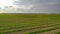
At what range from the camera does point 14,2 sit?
1260 centimetres

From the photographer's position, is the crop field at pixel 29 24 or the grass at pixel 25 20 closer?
the crop field at pixel 29 24

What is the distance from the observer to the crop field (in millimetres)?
9391

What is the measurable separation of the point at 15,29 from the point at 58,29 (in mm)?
2134

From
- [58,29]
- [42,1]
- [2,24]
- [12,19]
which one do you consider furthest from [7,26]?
[42,1]

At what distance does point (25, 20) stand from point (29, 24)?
3.07ft

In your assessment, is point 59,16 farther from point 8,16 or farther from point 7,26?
point 7,26

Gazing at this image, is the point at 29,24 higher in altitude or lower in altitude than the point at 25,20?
lower

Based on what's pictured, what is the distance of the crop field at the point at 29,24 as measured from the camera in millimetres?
9391

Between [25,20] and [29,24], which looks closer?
[29,24]

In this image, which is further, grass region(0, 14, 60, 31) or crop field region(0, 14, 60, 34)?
grass region(0, 14, 60, 31)

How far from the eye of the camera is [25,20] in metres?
11.6

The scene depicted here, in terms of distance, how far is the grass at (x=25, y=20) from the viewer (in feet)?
33.9

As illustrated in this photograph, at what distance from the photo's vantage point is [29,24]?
10.7m

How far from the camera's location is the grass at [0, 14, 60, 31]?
33.9 feet
